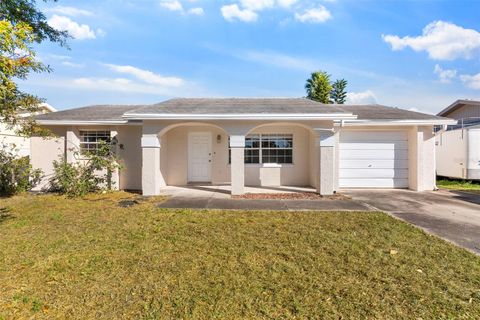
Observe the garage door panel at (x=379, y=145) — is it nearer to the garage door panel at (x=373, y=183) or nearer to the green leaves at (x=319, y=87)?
the garage door panel at (x=373, y=183)

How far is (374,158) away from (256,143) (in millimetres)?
5404

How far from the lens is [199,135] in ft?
42.6

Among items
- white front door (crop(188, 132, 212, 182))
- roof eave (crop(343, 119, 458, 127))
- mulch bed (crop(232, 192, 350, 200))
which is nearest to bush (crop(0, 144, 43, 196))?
white front door (crop(188, 132, 212, 182))

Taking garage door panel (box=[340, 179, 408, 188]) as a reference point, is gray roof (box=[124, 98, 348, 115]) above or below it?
above

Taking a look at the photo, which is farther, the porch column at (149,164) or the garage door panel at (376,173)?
the garage door panel at (376,173)

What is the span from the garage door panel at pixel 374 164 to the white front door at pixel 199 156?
6240 millimetres

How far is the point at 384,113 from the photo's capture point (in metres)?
12.6

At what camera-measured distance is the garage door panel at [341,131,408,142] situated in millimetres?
12180

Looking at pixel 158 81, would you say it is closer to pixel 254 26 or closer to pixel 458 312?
pixel 254 26

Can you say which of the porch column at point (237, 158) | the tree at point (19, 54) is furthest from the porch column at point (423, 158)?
the tree at point (19, 54)

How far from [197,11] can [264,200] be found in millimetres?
7987

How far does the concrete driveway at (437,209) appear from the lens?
19.3 feet

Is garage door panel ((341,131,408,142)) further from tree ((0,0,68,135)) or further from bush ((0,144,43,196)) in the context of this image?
bush ((0,144,43,196))

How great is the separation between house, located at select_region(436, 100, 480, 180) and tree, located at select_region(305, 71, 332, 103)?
1404 centimetres
